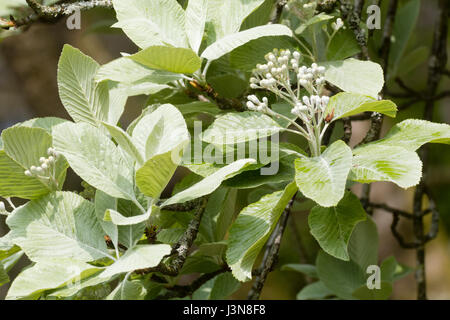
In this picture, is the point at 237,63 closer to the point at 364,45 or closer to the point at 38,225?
the point at 364,45

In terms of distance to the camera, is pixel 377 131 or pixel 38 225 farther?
pixel 377 131

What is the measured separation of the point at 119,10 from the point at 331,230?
0.42 metres

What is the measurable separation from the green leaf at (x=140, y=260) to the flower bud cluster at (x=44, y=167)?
0.15m

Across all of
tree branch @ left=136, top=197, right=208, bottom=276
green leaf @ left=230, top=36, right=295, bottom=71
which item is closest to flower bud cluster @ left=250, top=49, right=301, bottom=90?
green leaf @ left=230, top=36, right=295, bottom=71

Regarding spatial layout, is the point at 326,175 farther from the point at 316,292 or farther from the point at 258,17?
the point at 316,292

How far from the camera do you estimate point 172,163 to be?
1.95 ft

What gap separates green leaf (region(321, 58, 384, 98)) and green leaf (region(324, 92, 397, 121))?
1.8 inches

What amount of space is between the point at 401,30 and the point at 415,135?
0.68 metres

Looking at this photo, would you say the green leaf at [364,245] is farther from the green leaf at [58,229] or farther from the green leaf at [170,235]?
the green leaf at [58,229]

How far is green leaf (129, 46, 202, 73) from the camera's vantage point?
65 centimetres

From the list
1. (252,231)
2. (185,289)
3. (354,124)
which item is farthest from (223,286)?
(354,124)

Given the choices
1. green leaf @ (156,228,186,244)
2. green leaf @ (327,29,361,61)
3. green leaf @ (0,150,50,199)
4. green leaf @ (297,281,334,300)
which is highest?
green leaf @ (327,29,361,61)

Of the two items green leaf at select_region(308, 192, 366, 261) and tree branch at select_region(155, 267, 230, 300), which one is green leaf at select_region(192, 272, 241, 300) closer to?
tree branch at select_region(155, 267, 230, 300)
